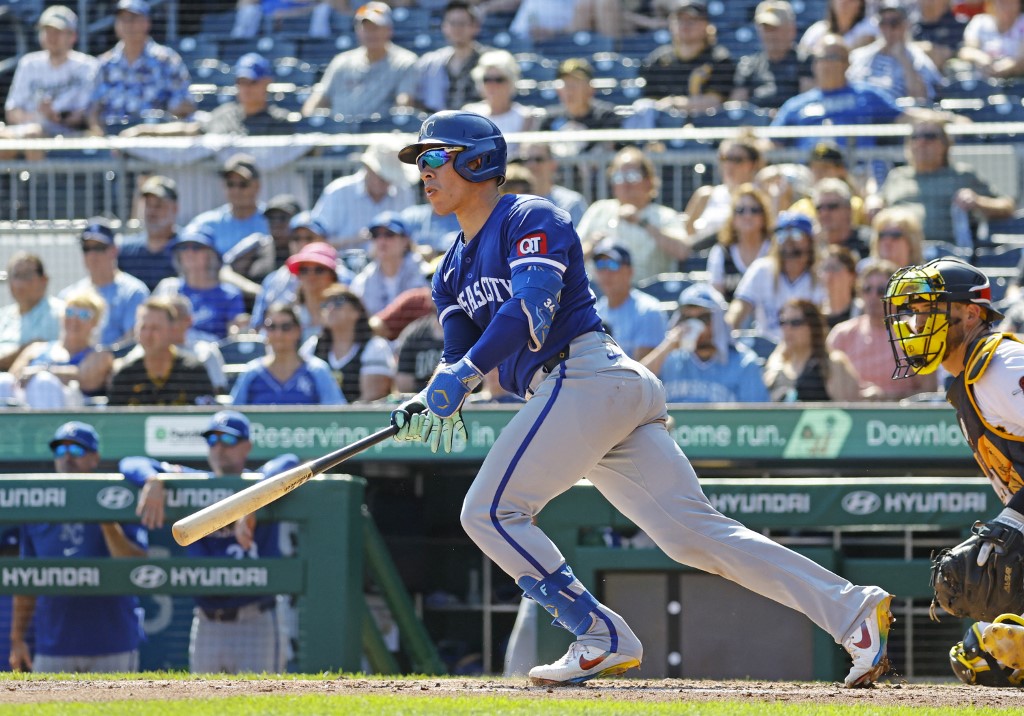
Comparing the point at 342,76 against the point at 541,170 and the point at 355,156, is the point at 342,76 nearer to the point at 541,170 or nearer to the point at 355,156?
the point at 355,156

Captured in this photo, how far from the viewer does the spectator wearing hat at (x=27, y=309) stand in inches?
378

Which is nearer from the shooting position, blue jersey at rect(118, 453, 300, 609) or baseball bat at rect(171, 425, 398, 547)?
baseball bat at rect(171, 425, 398, 547)

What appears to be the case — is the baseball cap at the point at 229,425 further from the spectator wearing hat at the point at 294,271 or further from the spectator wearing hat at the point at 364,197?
the spectator wearing hat at the point at 364,197

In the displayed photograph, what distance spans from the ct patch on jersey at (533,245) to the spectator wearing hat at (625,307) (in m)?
3.94

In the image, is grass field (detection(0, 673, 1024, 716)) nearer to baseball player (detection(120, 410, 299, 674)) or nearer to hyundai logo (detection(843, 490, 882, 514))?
hyundai logo (detection(843, 490, 882, 514))

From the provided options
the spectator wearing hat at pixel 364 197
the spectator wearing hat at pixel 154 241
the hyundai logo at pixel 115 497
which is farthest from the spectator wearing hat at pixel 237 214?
the hyundai logo at pixel 115 497

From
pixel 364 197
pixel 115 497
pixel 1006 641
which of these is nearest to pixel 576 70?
pixel 364 197

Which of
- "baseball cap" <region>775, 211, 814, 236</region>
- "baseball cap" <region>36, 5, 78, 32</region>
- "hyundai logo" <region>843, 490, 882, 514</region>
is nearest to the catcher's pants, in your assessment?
"hyundai logo" <region>843, 490, 882, 514</region>

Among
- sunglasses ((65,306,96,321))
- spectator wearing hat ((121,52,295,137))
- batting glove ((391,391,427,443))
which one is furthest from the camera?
spectator wearing hat ((121,52,295,137))

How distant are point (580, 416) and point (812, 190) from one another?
18.2 feet

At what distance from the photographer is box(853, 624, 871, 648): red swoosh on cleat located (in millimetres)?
4734

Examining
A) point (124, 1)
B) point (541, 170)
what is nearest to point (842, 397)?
point (541, 170)

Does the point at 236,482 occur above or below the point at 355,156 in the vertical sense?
below

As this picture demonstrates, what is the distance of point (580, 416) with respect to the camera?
463cm
